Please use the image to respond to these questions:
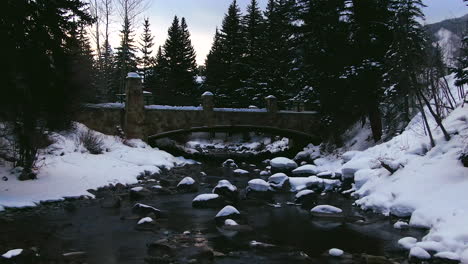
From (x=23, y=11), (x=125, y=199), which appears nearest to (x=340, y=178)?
(x=125, y=199)

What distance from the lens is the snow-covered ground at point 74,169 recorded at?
1312 centimetres

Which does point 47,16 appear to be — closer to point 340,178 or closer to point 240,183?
point 240,183

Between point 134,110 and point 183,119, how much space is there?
317 centimetres

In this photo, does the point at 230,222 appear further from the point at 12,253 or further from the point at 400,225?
the point at 12,253

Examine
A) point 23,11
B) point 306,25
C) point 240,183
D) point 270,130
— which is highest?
point 306,25

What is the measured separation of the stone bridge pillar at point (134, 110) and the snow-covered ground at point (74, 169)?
5.19 ft

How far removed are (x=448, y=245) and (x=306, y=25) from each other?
18494mm

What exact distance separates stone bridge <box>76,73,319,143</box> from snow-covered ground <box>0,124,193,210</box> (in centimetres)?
187

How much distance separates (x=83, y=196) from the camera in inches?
563

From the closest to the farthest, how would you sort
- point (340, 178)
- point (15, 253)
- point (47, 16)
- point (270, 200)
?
point (15, 253) < point (47, 16) < point (270, 200) < point (340, 178)

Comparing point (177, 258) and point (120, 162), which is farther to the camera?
point (120, 162)

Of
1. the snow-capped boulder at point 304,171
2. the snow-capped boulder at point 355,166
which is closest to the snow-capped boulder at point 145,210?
the snow-capped boulder at point 355,166

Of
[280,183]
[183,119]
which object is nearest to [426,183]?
[280,183]

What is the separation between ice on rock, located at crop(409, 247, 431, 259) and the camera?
7957mm
